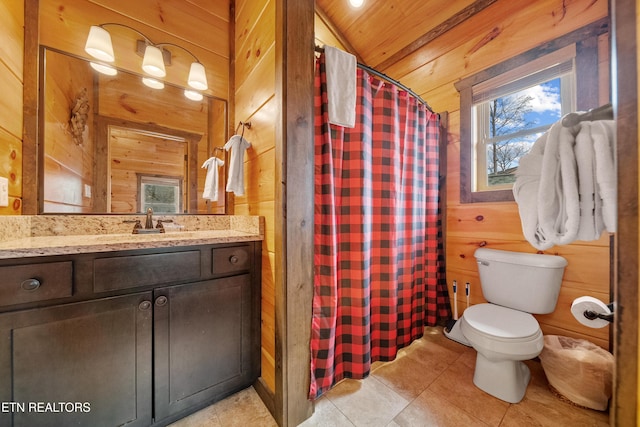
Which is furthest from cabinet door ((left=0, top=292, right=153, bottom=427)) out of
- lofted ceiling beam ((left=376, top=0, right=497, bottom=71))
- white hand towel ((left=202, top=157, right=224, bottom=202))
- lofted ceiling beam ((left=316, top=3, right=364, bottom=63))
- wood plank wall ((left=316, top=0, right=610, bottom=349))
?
lofted ceiling beam ((left=376, top=0, right=497, bottom=71))

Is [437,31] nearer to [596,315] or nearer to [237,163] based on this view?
[237,163]

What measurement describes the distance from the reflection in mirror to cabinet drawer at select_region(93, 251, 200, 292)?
59 cm

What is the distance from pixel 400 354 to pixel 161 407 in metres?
1.42

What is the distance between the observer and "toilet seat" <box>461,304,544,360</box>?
1.11 m

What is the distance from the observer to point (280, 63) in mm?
1032

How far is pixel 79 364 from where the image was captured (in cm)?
85

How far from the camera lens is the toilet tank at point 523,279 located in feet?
4.37

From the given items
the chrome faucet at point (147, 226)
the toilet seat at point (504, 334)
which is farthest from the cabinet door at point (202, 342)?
the toilet seat at point (504, 334)

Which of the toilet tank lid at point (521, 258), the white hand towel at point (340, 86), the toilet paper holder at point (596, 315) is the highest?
the white hand towel at point (340, 86)

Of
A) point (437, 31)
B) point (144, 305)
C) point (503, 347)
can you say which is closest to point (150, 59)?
point (144, 305)

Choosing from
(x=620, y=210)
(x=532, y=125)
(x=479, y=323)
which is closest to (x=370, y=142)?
(x=620, y=210)

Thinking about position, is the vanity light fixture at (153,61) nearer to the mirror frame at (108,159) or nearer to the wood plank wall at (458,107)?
the mirror frame at (108,159)

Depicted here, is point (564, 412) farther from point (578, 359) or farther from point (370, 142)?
point (370, 142)

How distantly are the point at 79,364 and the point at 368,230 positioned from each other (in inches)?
52.7
